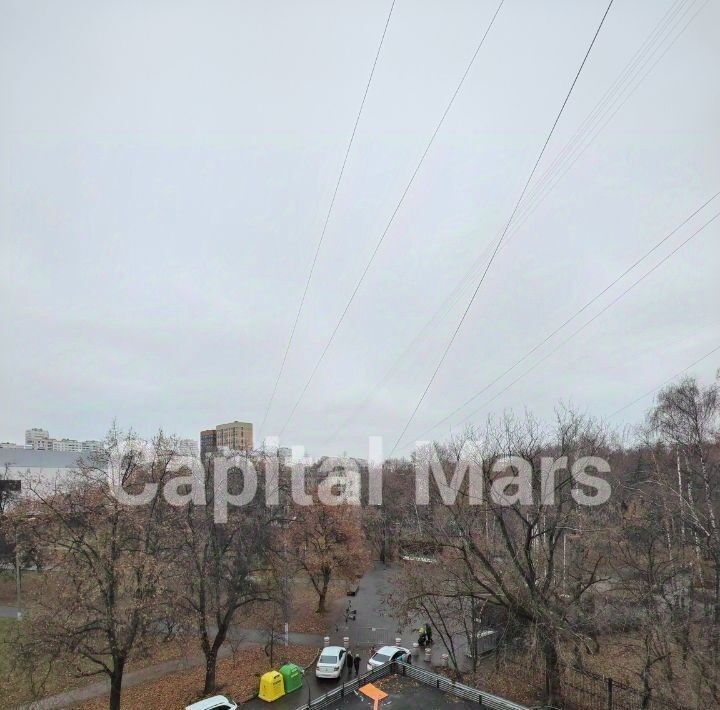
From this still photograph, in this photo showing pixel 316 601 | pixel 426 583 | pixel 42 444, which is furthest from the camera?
pixel 42 444

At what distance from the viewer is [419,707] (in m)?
12.0

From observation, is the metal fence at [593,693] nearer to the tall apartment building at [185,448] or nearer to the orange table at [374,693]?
the orange table at [374,693]

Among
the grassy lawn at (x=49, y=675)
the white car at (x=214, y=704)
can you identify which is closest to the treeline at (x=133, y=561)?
the grassy lawn at (x=49, y=675)

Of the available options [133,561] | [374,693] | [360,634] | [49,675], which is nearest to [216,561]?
[133,561]

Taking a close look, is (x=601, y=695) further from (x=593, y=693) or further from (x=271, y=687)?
(x=271, y=687)

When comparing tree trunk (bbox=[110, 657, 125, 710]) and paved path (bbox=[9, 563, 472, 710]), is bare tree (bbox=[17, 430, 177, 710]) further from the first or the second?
paved path (bbox=[9, 563, 472, 710])

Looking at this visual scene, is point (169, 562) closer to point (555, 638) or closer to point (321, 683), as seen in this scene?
point (321, 683)

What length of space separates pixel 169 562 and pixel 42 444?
12113 centimetres

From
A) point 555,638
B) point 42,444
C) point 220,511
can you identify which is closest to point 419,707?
point 555,638


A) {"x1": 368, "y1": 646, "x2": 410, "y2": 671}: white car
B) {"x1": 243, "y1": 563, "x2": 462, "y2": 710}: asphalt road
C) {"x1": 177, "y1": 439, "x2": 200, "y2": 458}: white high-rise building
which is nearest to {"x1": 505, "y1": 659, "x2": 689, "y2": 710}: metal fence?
{"x1": 368, "y1": 646, "x2": 410, "y2": 671}: white car

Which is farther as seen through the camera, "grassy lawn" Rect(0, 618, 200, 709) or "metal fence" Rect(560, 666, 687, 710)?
"grassy lawn" Rect(0, 618, 200, 709)

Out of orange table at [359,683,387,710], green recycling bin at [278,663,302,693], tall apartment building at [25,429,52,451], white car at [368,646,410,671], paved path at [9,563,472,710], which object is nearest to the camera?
orange table at [359,683,387,710]

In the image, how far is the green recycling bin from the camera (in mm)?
18022

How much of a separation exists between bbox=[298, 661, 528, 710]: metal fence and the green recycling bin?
579 cm
